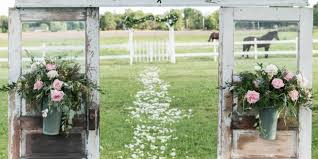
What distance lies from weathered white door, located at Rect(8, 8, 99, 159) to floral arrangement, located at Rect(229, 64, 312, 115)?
2.95 feet

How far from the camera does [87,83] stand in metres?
3.74

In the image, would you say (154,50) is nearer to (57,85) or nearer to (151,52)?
(151,52)

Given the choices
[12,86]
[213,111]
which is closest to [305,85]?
[12,86]

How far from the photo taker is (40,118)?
381cm

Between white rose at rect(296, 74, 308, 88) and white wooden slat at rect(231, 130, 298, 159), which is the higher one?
white rose at rect(296, 74, 308, 88)

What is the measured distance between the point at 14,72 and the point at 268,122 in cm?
161

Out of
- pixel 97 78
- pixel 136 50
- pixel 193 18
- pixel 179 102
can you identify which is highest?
pixel 193 18

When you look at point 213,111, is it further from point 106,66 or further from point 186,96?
point 106,66

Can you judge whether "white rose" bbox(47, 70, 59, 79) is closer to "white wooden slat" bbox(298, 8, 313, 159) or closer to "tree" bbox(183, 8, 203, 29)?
"white wooden slat" bbox(298, 8, 313, 159)

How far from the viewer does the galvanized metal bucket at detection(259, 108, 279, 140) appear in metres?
3.74

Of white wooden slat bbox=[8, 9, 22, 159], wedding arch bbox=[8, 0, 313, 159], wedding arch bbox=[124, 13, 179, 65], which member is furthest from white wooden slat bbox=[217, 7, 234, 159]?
wedding arch bbox=[124, 13, 179, 65]

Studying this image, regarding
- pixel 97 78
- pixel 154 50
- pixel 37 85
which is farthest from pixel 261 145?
pixel 154 50

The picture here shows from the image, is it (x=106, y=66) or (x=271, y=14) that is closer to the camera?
(x=271, y=14)

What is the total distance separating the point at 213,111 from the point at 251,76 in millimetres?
5351
